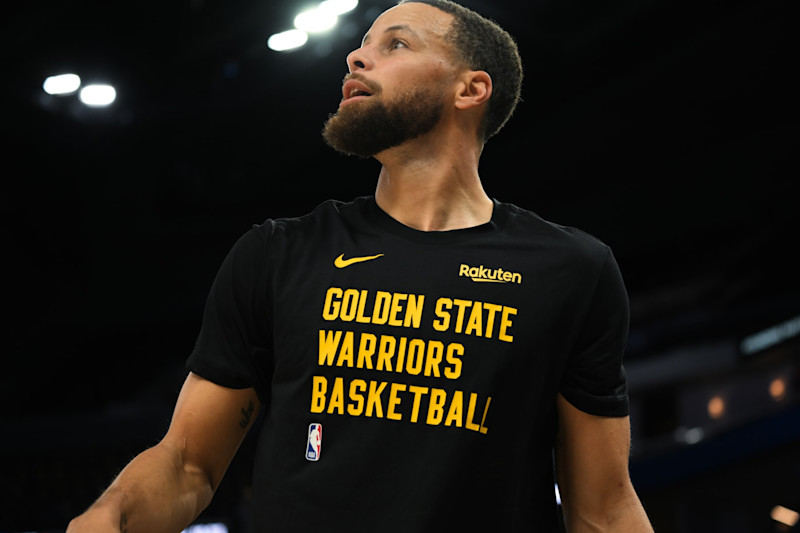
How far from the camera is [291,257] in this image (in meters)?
1.49

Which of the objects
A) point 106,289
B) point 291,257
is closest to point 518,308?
point 291,257

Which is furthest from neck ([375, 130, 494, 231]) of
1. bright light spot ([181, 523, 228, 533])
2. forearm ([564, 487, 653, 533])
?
bright light spot ([181, 523, 228, 533])

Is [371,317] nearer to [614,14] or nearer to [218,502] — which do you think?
[614,14]

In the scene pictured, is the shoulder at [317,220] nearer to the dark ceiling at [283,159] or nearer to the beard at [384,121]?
the beard at [384,121]

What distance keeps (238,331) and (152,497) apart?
31 cm

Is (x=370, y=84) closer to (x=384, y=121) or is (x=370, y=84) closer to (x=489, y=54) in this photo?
Answer: (x=384, y=121)

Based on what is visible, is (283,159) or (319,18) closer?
(319,18)

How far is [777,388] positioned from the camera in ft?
39.5

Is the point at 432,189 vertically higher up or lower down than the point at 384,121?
lower down

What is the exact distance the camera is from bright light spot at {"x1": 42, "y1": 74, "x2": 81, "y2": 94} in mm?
7523

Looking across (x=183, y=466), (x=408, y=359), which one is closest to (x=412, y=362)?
(x=408, y=359)

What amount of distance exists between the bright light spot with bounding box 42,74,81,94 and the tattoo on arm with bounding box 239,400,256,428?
6.85m

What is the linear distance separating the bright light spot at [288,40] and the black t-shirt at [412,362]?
6.20m

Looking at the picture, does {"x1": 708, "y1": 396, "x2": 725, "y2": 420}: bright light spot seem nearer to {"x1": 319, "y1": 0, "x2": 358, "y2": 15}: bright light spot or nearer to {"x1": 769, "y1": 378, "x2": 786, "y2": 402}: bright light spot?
{"x1": 769, "y1": 378, "x2": 786, "y2": 402}: bright light spot
